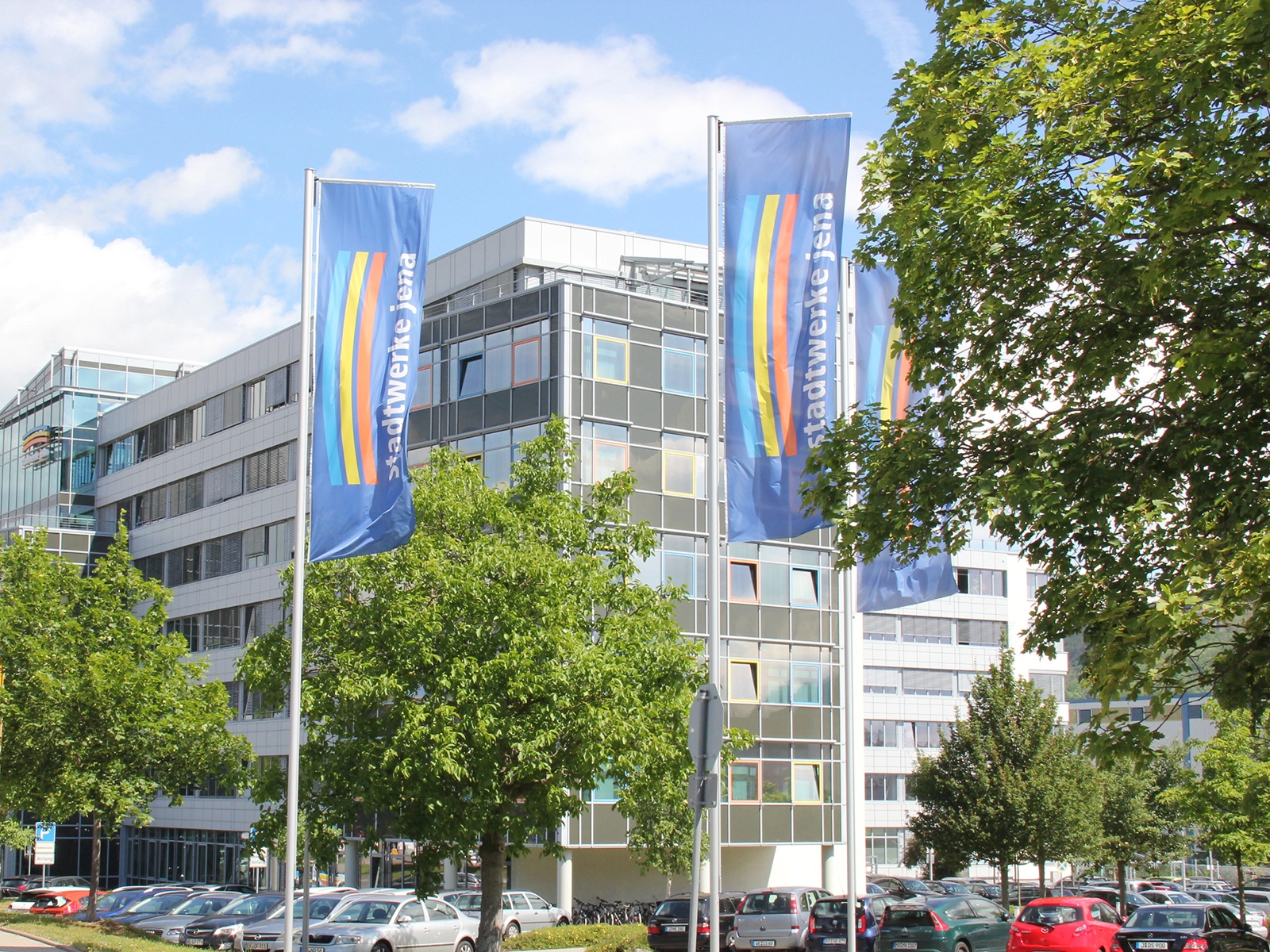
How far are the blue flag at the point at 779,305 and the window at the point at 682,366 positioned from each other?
26580mm

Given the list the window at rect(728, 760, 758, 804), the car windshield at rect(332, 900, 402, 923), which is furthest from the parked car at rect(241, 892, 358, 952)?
the window at rect(728, 760, 758, 804)

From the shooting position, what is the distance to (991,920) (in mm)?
28609

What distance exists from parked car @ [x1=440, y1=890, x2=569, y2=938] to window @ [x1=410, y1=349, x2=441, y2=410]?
603 inches

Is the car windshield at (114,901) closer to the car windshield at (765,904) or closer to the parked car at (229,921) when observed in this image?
the parked car at (229,921)

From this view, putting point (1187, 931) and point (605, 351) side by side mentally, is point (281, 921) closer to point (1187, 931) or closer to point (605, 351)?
point (1187, 931)

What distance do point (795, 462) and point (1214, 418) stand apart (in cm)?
618

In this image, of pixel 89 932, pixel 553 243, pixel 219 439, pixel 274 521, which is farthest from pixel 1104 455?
pixel 219 439

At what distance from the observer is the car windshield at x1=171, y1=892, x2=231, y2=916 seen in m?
36.2

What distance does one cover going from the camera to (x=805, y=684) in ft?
149

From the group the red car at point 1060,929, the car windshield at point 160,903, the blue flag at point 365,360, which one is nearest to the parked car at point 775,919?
the red car at point 1060,929

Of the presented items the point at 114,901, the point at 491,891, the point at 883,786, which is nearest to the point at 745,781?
the point at 114,901

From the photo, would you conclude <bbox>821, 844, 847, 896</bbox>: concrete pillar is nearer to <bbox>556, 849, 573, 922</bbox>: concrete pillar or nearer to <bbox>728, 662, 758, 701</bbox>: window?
<bbox>728, 662, 758, 701</bbox>: window

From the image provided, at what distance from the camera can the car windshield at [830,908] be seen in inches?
1128

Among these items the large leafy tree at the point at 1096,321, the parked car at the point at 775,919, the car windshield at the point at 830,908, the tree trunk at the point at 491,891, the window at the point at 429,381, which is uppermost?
the window at the point at 429,381
